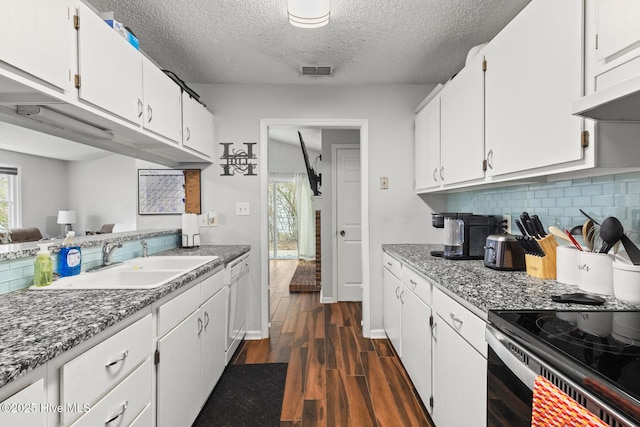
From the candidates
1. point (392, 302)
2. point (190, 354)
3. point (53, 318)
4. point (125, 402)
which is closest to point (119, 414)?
point (125, 402)

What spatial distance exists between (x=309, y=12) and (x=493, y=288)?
1.61 meters

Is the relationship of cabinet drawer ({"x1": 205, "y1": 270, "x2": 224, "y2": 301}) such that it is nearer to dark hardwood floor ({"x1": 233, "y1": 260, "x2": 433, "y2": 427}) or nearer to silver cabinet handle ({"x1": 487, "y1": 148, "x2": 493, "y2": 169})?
dark hardwood floor ({"x1": 233, "y1": 260, "x2": 433, "y2": 427})

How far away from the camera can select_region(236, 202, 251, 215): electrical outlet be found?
9.82ft

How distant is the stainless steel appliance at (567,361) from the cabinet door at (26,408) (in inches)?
46.5

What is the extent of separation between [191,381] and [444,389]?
1.24 m

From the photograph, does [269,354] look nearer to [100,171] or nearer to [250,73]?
[100,171]

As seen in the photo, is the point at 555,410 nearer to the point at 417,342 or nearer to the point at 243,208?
the point at 417,342

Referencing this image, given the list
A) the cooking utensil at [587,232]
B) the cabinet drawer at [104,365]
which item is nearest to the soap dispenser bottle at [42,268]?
the cabinet drawer at [104,365]

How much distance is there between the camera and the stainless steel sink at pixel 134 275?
4.64ft

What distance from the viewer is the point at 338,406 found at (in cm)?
197

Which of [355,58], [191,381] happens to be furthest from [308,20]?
[191,381]

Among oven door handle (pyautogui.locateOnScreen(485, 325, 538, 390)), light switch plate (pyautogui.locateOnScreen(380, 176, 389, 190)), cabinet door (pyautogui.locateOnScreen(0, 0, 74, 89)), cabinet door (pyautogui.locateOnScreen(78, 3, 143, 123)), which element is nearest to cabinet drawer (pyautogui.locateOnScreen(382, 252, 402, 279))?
light switch plate (pyautogui.locateOnScreen(380, 176, 389, 190))

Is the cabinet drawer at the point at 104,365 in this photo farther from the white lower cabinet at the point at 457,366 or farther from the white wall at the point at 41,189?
the white lower cabinet at the point at 457,366

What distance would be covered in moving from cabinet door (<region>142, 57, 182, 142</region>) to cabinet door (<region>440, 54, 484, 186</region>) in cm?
186
